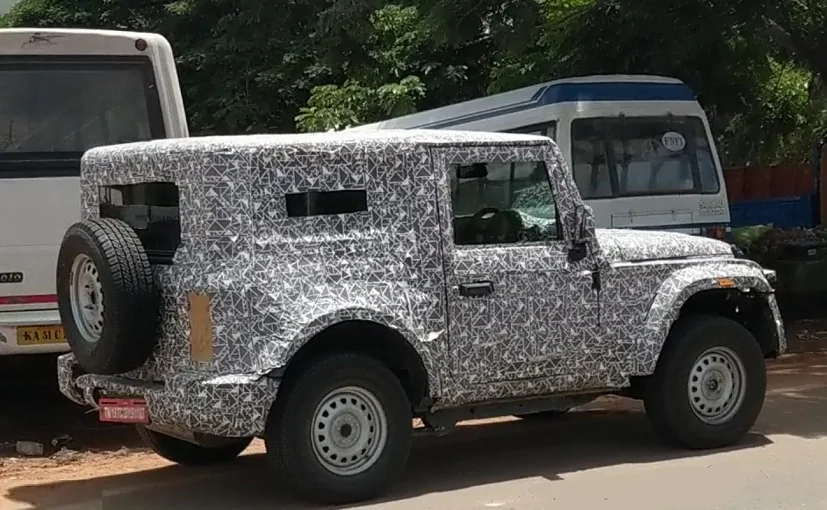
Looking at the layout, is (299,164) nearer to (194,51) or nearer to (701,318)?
(701,318)

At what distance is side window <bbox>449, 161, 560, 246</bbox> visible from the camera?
7.06m

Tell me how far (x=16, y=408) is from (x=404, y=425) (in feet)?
15.8

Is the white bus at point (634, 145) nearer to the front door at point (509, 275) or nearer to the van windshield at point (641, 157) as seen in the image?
the van windshield at point (641, 157)

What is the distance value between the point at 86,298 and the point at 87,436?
8.87 ft

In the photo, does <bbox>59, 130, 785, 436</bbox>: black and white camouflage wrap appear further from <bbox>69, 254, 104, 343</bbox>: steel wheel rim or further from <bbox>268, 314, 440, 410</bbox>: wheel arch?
<bbox>69, 254, 104, 343</bbox>: steel wheel rim

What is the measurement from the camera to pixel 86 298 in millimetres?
6840

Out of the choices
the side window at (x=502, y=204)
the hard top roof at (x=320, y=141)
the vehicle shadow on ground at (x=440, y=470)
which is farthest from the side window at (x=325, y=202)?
the vehicle shadow on ground at (x=440, y=470)

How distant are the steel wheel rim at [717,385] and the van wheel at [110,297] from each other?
3.44m

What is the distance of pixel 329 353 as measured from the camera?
6629 mm

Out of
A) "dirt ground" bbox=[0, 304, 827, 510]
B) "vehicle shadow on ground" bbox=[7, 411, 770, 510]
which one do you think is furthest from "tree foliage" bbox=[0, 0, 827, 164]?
"vehicle shadow on ground" bbox=[7, 411, 770, 510]

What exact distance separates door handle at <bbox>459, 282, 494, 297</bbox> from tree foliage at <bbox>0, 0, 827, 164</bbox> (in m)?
6.27

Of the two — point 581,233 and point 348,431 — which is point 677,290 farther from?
point 348,431

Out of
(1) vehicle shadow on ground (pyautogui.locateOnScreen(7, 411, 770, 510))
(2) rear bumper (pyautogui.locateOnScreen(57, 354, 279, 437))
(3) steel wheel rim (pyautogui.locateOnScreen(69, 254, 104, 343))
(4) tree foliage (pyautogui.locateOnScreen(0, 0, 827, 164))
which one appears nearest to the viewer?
(2) rear bumper (pyautogui.locateOnScreen(57, 354, 279, 437))

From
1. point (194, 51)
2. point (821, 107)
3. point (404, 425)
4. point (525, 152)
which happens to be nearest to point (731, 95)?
point (821, 107)
